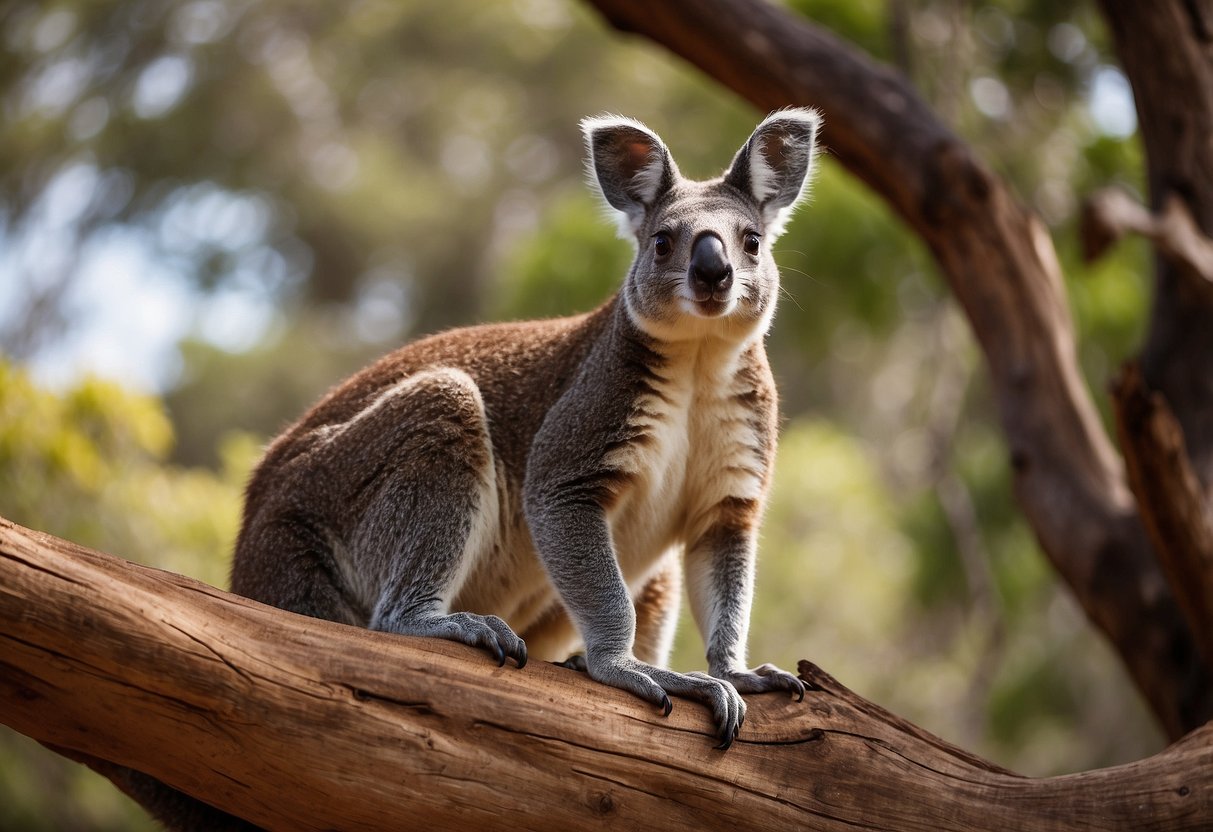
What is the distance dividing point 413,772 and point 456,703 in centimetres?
24

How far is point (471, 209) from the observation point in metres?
32.2

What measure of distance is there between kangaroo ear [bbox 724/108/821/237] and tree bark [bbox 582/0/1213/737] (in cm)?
161

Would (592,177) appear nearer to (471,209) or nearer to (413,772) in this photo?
(413,772)

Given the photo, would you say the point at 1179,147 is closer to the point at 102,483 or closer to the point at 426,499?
the point at 426,499

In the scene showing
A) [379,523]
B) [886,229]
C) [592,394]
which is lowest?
[379,523]

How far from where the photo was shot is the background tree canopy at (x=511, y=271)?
976cm

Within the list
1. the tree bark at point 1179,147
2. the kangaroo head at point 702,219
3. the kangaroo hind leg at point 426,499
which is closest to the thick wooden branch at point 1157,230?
the tree bark at point 1179,147

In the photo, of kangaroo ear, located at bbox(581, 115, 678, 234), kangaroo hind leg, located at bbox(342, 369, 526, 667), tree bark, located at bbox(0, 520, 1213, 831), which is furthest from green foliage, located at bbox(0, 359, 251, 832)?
tree bark, located at bbox(0, 520, 1213, 831)

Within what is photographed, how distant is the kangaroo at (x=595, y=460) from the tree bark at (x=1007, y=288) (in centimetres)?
189

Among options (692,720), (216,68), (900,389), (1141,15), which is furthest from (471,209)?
(692,720)

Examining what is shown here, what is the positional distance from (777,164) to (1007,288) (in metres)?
2.21

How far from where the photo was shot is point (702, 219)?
459cm

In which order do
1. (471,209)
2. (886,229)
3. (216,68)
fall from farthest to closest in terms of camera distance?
(471,209) < (216,68) < (886,229)

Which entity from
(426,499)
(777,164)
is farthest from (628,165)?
(426,499)
